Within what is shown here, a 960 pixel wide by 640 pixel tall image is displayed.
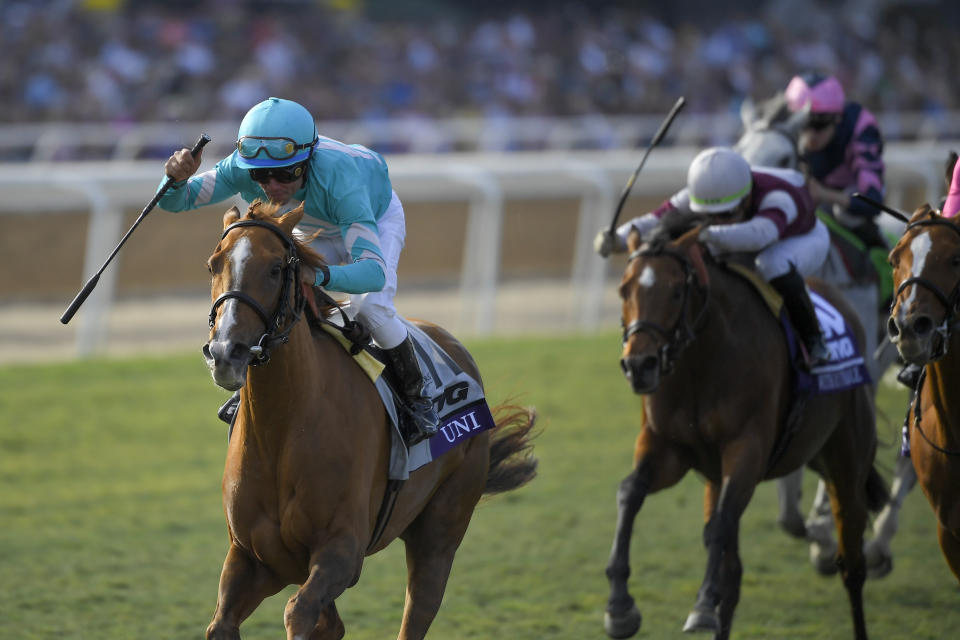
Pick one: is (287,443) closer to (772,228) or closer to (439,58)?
(772,228)

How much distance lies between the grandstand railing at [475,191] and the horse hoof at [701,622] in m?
6.78

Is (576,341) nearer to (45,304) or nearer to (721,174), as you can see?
(45,304)

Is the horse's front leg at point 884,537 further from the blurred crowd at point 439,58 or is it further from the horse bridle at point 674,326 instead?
the blurred crowd at point 439,58

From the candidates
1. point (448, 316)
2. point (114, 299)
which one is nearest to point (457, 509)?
point (448, 316)

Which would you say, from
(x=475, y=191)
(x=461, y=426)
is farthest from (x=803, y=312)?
(x=475, y=191)

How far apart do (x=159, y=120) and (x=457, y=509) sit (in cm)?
1125

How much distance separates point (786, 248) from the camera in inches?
206

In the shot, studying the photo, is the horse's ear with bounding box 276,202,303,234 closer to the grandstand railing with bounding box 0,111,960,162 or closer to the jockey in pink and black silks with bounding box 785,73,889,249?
the jockey in pink and black silks with bounding box 785,73,889,249

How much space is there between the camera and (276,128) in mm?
3654

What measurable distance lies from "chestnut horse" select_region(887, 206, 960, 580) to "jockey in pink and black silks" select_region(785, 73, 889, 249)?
7.92 feet

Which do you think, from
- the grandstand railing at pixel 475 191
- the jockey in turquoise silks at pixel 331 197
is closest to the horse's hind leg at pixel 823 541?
the jockey in turquoise silks at pixel 331 197

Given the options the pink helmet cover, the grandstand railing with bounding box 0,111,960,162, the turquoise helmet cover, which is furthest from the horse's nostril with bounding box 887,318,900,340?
the grandstand railing with bounding box 0,111,960,162

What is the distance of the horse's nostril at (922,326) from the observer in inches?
145

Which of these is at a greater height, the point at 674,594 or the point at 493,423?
the point at 493,423
